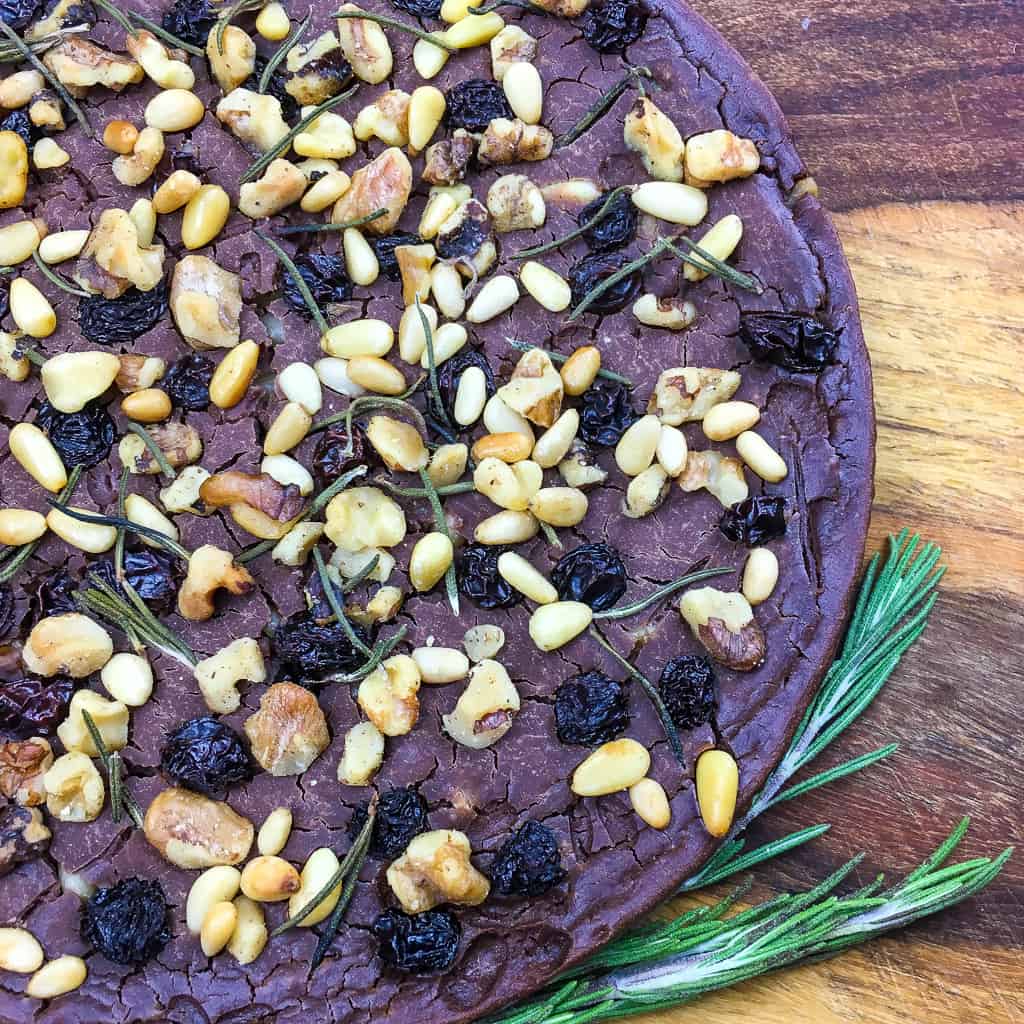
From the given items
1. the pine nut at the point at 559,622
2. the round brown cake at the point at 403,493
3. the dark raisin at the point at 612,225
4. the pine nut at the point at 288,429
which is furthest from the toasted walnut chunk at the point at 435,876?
the dark raisin at the point at 612,225

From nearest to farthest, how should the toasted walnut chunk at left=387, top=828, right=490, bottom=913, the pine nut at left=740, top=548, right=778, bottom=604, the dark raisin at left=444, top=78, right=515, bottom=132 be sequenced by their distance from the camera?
the toasted walnut chunk at left=387, top=828, right=490, bottom=913 → the pine nut at left=740, top=548, right=778, bottom=604 → the dark raisin at left=444, top=78, right=515, bottom=132

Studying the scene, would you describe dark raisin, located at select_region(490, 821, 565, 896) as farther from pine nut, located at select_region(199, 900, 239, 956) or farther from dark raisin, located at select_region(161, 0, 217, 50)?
dark raisin, located at select_region(161, 0, 217, 50)

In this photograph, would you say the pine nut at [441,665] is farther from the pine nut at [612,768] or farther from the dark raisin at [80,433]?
the dark raisin at [80,433]

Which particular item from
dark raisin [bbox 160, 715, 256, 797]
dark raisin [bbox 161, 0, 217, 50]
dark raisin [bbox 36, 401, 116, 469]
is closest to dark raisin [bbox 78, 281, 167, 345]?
dark raisin [bbox 36, 401, 116, 469]

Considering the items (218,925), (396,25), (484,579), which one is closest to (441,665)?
(484,579)

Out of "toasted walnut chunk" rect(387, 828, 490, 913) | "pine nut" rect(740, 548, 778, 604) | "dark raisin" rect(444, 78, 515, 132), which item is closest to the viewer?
"toasted walnut chunk" rect(387, 828, 490, 913)

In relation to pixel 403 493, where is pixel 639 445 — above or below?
above

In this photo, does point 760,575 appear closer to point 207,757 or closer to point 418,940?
point 418,940
